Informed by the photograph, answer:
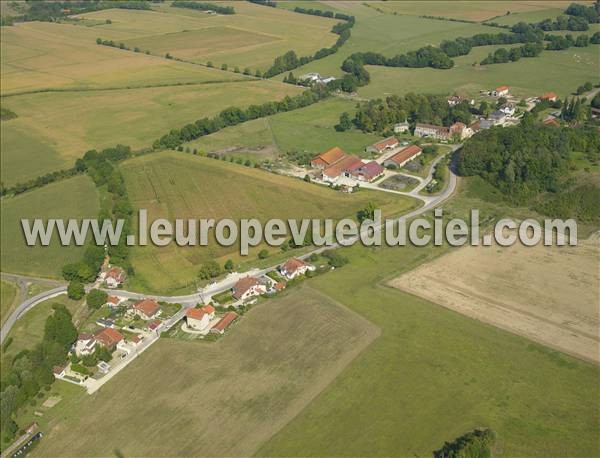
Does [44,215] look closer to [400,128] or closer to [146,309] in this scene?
[146,309]

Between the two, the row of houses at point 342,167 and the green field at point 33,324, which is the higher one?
the row of houses at point 342,167

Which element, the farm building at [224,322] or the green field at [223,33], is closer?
the farm building at [224,322]

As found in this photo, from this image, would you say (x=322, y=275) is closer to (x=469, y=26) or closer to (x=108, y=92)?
(x=108, y=92)

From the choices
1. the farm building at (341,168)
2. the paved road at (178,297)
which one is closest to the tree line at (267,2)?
the farm building at (341,168)

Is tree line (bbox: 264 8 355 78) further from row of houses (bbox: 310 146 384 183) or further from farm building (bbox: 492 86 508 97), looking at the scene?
row of houses (bbox: 310 146 384 183)

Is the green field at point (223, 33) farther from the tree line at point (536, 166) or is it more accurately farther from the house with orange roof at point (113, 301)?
the house with orange roof at point (113, 301)

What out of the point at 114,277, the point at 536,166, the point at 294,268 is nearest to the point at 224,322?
the point at 294,268
